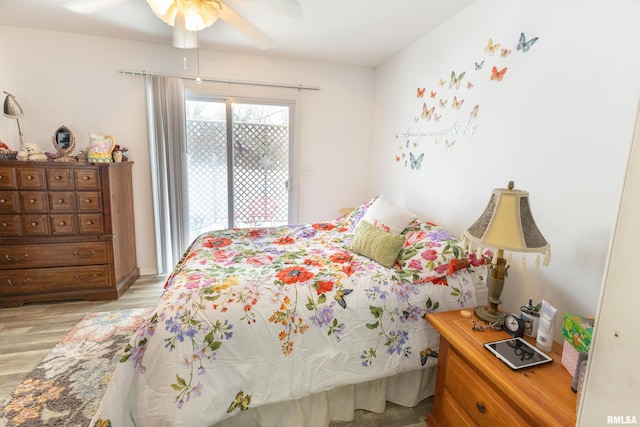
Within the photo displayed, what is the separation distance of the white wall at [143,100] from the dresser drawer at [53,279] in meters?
0.58

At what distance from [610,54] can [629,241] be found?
1219 mm

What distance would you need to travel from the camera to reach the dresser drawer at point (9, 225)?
2.57m

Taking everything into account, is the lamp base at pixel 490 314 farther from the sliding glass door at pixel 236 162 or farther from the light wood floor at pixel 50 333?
the sliding glass door at pixel 236 162

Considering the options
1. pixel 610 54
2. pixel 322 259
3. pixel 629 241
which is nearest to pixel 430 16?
pixel 610 54

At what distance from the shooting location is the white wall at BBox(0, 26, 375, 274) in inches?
113

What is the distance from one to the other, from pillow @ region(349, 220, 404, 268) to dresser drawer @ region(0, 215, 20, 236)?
2790 mm

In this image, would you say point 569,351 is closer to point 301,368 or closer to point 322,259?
point 301,368

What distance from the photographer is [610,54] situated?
1292 millimetres

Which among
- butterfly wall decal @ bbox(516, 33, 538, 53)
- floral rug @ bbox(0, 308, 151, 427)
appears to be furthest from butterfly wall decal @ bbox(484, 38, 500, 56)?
floral rug @ bbox(0, 308, 151, 427)

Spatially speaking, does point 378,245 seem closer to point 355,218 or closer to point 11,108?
point 355,218

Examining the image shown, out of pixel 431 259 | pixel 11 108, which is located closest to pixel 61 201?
pixel 11 108

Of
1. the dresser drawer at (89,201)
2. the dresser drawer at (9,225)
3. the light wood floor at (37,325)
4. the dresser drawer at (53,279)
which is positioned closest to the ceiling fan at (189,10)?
the dresser drawer at (89,201)

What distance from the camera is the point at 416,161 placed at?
2.77m

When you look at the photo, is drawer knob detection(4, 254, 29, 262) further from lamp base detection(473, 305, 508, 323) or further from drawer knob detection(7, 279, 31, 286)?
lamp base detection(473, 305, 508, 323)
